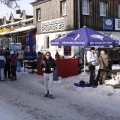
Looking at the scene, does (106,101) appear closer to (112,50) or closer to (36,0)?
(112,50)

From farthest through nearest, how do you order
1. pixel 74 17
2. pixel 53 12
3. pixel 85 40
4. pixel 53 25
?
pixel 53 12 → pixel 53 25 → pixel 74 17 → pixel 85 40

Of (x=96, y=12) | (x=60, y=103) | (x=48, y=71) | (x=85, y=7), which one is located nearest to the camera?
(x=60, y=103)

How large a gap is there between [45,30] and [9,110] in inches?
816

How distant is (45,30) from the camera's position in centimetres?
2955

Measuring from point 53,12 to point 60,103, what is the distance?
1874 centimetres

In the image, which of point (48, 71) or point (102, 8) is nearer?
point (48, 71)

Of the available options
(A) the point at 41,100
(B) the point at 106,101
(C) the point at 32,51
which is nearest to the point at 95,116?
(B) the point at 106,101

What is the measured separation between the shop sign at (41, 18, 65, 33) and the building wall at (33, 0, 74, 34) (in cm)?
38

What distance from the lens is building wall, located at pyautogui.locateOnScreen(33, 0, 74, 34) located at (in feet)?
84.1

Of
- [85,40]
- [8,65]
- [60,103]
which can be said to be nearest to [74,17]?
[8,65]

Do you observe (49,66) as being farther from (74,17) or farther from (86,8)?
(86,8)

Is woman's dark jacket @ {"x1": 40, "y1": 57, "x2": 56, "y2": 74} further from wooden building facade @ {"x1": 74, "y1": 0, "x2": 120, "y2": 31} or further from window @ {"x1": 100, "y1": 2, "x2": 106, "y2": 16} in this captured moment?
window @ {"x1": 100, "y1": 2, "x2": 106, "y2": 16}

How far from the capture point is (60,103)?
34.4 feet

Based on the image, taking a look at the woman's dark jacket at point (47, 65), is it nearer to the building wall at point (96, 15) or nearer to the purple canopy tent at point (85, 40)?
the purple canopy tent at point (85, 40)
